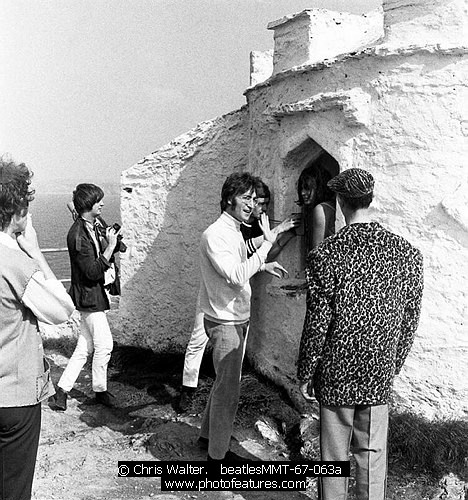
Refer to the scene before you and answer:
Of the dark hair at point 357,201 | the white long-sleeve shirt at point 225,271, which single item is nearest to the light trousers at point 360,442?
the dark hair at point 357,201

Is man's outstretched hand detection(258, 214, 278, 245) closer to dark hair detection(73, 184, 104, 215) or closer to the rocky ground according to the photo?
the rocky ground

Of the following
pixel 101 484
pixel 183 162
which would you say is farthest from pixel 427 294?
pixel 183 162

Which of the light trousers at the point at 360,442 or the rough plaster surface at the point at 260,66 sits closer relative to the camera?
the light trousers at the point at 360,442

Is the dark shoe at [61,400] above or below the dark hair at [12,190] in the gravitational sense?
below

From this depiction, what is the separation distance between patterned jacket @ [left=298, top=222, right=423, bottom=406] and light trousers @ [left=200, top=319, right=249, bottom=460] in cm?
115

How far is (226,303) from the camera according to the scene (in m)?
4.66

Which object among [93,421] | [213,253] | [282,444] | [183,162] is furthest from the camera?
[183,162]

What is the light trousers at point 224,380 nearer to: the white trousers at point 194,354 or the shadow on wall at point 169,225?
the white trousers at point 194,354

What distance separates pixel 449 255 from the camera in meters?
5.17

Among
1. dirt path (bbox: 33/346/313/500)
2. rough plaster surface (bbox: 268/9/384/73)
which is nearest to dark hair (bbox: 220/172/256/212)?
rough plaster surface (bbox: 268/9/384/73)

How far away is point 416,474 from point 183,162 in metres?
4.99

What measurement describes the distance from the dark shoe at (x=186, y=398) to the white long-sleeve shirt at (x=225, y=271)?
6.60 feet

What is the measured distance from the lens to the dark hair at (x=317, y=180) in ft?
21.2

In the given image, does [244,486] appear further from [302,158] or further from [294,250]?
[302,158]
